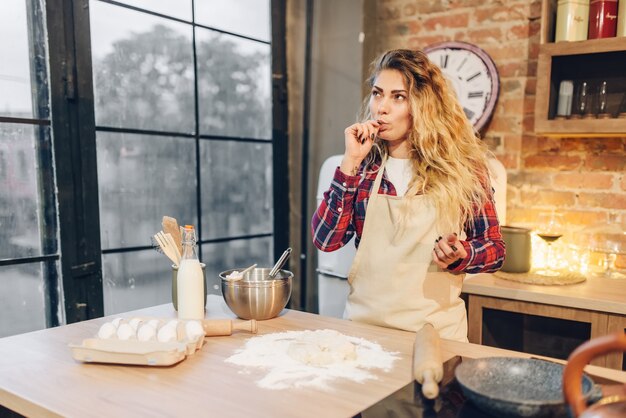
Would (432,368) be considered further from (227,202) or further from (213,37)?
(213,37)

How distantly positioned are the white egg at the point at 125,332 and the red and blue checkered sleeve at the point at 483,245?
964 millimetres

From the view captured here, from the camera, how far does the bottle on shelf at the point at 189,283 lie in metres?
1.65

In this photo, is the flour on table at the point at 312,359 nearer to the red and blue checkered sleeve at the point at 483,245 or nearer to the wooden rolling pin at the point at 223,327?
the wooden rolling pin at the point at 223,327

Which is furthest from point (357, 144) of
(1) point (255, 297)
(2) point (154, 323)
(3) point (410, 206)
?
(2) point (154, 323)

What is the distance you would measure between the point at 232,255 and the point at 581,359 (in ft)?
8.72

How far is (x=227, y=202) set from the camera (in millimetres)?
3279

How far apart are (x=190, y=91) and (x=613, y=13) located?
206 centimetres

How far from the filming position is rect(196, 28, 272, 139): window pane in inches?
122

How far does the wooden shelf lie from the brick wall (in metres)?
0.20

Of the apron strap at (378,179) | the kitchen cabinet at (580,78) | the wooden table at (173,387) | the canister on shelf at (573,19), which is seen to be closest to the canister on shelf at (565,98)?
the kitchen cabinet at (580,78)

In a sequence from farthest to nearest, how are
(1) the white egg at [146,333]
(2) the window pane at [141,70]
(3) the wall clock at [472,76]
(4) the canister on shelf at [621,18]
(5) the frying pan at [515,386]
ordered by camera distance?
(3) the wall clock at [472,76], (2) the window pane at [141,70], (4) the canister on shelf at [621,18], (1) the white egg at [146,333], (5) the frying pan at [515,386]

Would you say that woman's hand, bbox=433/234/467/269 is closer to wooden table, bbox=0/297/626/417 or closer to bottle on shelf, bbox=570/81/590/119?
wooden table, bbox=0/297/626/417

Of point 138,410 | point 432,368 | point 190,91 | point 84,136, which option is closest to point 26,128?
point 84,136

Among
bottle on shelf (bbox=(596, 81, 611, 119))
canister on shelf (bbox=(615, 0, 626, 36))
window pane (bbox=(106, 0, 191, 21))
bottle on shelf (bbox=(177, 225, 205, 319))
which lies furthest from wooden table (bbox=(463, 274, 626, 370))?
window pane (bbox=(106, 0, 191, 21))
